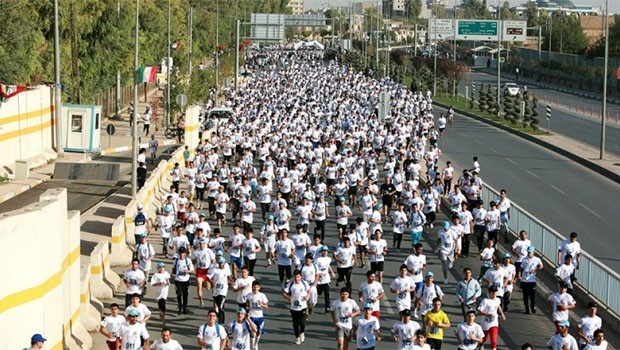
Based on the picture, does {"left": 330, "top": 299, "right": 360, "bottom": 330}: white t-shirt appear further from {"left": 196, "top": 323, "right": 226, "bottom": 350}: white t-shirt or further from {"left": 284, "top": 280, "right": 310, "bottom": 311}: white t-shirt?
{"left": 196, "top": 323, "right": 226, "bottom": 350}: white t-shirt

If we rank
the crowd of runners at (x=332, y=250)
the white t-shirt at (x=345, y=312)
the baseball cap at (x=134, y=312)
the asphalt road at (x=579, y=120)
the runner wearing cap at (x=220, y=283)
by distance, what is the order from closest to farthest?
1. the baseball cap at (x=134, y=312)
2. the crowd of runners at (x=332, y=250)
3. the white t-shirt at (x=345, y=312)
4. the runner wearing cap at (x=220, y=283)
5. the asphalt road at (x=579, y=120)

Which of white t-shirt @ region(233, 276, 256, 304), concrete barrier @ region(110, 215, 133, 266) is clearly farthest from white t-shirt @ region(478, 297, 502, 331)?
concrete barrier @ region(110, 215, 133, 266)

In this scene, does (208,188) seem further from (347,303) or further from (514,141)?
(514,141)

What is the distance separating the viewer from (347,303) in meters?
17.3

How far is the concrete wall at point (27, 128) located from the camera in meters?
42.8

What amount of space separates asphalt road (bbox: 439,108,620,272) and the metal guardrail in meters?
1.73

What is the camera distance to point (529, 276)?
20578mm

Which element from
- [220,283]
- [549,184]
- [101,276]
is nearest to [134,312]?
[220,283]

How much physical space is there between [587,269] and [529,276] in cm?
142

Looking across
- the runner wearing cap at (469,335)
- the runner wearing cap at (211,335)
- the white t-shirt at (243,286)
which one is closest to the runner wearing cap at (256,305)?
the white t-shirt at (243,286)

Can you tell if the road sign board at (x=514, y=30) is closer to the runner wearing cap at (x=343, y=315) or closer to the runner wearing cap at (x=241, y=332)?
the runner wearing cap at (x=343, y=315)

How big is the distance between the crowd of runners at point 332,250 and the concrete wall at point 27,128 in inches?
254

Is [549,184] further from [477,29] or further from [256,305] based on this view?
[477,29]

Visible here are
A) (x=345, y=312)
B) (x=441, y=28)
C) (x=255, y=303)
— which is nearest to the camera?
(x=345, y=312)
